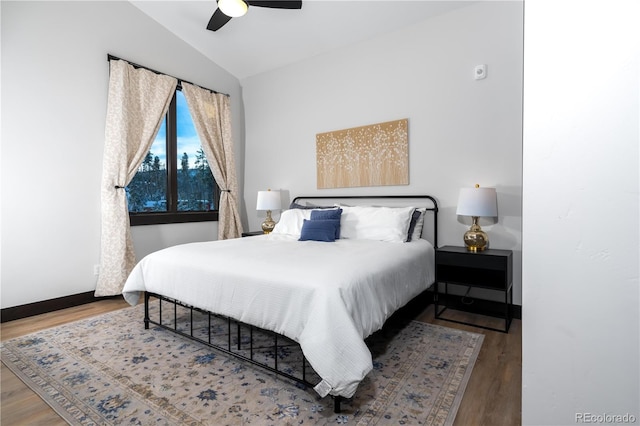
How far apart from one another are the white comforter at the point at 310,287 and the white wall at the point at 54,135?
1.14 m

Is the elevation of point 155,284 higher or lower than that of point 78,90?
lower

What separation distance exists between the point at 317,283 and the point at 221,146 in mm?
3539

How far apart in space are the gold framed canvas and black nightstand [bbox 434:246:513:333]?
1.03 m

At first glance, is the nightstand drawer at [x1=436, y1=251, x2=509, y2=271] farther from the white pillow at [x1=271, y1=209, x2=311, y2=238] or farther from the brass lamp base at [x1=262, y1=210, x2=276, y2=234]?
the brass lamp base at [x1=262, y1=210, x2=276, y2=234]

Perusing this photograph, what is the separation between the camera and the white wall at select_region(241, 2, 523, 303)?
2.92 metres

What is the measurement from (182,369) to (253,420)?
701 millimetres

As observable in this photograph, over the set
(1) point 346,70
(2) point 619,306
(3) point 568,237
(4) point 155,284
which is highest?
(1) point 346,70

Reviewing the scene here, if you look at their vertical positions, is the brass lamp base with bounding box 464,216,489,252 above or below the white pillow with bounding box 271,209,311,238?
below

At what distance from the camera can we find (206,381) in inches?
72.1

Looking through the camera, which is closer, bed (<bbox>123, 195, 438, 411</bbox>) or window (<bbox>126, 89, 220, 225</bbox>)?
bed (<bbox>123, 195, 438, 411</bbox>)

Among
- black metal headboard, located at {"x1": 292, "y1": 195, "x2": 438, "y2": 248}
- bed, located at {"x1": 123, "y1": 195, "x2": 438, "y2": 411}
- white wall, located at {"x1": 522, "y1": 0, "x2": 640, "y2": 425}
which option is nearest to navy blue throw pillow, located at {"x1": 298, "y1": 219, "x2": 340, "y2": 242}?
bed, located at {"x1": 123, "y1": 195, "x2": 438, "y2": 411}

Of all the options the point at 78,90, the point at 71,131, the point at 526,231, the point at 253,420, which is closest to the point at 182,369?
the point at 253,420

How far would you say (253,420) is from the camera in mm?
1501

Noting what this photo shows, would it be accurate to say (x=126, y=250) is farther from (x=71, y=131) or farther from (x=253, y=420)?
(x=253, y=420)
